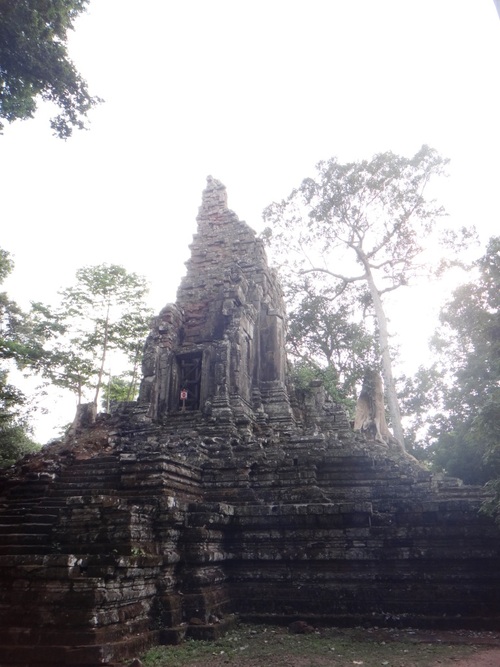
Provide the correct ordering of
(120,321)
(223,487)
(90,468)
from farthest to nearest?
(120,321)
(90,468)
(223,487)

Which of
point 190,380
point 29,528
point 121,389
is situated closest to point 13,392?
point 121,389

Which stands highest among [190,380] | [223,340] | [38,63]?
[38,63]

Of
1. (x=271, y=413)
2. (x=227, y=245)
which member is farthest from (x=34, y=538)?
(x=227, y=245)

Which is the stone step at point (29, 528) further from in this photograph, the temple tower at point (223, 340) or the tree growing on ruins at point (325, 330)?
the tree growing on ruins at point (325, 330)

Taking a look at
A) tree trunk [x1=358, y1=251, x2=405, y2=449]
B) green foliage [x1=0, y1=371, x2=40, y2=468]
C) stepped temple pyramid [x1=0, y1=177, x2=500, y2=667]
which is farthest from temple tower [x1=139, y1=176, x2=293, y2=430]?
green foliage [x1=0, y1=371, x2=40, y2=468]

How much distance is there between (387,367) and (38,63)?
55.3 ft

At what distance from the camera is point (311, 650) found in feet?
19.5

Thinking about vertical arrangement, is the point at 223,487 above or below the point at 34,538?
above

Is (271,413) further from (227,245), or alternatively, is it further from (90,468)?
(227,245)

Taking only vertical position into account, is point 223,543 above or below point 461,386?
below

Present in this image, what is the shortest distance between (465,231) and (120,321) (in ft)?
57.3

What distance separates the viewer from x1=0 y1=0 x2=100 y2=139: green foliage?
28.6 ft

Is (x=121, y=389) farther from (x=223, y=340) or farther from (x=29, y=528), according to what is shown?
(x=29, y=528)

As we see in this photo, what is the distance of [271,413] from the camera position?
534 inches
